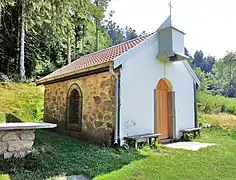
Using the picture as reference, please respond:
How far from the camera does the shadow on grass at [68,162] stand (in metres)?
4.80

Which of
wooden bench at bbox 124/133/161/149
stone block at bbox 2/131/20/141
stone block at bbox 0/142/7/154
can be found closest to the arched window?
wooden bench at bbox 124/133/161/149

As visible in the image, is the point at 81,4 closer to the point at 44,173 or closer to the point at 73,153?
the point at 73,153

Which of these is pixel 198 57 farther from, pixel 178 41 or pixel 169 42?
pixel 169 42

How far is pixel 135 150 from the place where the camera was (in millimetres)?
7191

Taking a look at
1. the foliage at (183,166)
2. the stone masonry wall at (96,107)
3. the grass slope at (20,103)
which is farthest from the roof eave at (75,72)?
the foliage at (183,166)

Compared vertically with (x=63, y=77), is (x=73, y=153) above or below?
below

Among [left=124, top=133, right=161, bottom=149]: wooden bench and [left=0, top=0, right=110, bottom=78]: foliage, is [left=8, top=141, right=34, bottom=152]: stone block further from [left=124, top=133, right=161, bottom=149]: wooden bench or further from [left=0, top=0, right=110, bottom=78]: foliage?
[left=0, top=0, right=110, bottom=78]: foliage

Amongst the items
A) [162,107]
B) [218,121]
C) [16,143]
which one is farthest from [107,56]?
[218,121]

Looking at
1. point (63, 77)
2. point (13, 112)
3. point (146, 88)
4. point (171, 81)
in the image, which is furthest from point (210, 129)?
point (13, 112)

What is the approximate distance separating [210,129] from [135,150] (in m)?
7.19

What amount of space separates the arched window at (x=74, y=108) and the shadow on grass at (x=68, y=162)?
2.06 m

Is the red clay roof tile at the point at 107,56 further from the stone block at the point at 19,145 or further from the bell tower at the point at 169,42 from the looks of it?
the stone block at the point at 19,145

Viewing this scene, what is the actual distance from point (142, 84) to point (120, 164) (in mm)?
3426

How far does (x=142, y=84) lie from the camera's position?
838 cm
